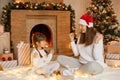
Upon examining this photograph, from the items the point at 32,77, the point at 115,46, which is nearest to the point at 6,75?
the point at 32,77

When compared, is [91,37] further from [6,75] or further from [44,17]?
[44,17]

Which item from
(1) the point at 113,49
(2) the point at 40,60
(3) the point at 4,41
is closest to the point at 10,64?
(3) the point at 4,41

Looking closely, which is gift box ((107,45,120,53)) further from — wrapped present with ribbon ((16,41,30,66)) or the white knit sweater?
wrapped present with ribbon ((16,41,30,66))

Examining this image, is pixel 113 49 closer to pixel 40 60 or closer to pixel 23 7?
pixel 40 60

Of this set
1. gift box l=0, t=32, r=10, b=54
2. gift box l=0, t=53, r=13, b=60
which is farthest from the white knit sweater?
gift box l=0, t=32, r=10, b=54

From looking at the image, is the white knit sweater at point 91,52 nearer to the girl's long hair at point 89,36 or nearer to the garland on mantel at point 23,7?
the girl's long hair at point 89,36

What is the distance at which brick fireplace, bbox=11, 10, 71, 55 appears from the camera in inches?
223

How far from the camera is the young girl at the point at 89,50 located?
3.19m

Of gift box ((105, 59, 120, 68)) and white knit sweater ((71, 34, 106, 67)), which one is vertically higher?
white knit sweater ((71, 34, 106, 67))

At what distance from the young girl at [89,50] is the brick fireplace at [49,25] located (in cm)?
232

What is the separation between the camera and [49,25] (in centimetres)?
600

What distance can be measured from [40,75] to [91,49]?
0.75 m

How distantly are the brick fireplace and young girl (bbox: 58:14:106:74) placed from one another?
7.62 feet

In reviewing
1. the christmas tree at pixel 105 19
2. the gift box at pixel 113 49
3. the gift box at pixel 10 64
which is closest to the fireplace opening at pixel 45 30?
the christmas tree at pixel 105 19
